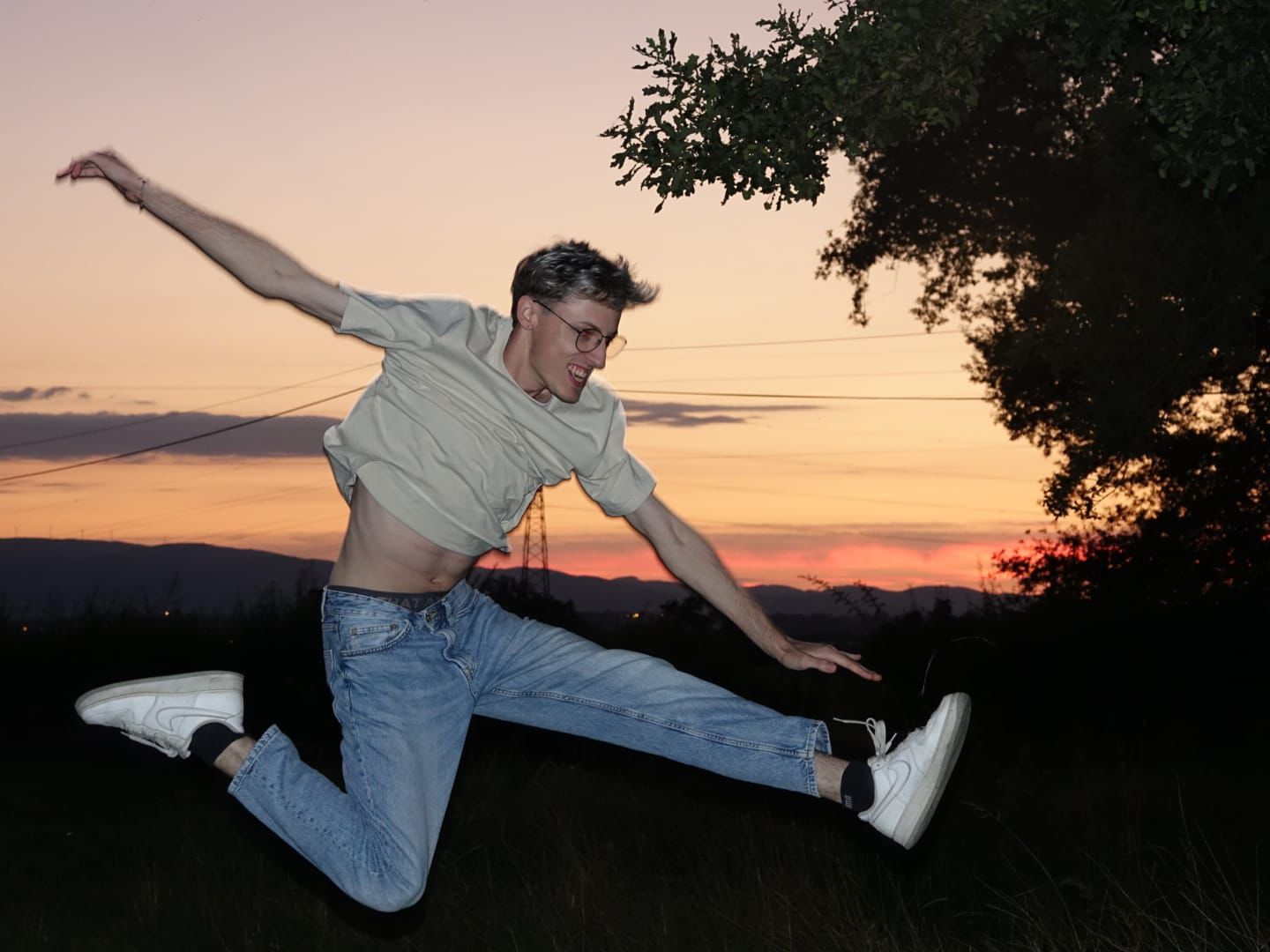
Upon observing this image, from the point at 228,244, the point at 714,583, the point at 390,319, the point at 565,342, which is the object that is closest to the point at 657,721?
the point at 714,583

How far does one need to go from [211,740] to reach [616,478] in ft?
5.77

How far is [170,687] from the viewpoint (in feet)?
17.3

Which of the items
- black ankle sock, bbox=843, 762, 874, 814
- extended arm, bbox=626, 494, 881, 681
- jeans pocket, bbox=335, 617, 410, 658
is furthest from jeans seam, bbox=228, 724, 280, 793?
black ankle sock, bbox=843, 762, 874, 814

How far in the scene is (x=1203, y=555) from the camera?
21766mm

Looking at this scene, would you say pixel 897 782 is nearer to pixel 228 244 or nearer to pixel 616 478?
pixel 616 478

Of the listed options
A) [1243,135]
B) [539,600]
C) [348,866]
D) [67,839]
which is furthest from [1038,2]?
[539,600]

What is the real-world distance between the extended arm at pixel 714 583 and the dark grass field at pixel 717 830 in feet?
1.46

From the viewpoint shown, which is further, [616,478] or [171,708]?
[171,708]

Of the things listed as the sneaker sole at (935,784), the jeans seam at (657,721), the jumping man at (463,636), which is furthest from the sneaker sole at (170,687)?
the sneaker sole at (935,784)

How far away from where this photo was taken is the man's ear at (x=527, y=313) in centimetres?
484

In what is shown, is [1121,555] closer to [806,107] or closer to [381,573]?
[806,107]

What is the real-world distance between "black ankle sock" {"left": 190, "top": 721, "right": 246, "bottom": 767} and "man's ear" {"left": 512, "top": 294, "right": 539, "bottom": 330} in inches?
72.4

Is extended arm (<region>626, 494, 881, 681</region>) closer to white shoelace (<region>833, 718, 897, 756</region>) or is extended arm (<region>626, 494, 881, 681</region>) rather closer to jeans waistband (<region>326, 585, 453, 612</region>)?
white shoelace (<region>833, 718, 897, 756</region>)

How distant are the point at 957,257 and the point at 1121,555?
581 centimetres
